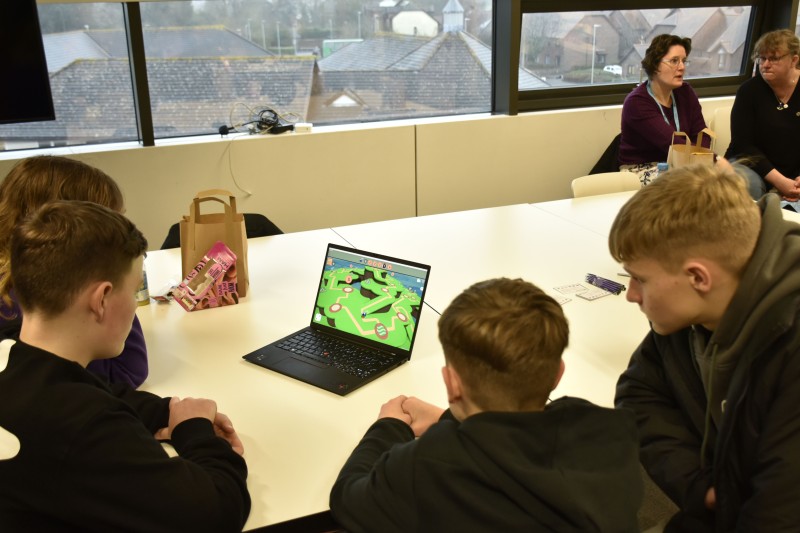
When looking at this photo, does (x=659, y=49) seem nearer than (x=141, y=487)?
No

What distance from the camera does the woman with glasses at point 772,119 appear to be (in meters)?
4.03

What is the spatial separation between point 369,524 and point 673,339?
728 millimetres

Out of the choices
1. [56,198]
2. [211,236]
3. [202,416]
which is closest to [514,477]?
[202,416]

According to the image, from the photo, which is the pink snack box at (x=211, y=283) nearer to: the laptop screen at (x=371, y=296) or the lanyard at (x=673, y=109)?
the laptop screen at (x=371, y=296)

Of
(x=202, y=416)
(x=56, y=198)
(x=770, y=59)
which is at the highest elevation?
(x=770, y=59)

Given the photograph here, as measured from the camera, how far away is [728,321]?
4.13 ft

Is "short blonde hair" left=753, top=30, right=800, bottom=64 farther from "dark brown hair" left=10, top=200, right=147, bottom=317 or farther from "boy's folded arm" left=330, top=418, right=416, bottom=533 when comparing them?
"dark brown hair" left=10, top=200, right=147, bottom=317

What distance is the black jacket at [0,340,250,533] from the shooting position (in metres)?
1.10

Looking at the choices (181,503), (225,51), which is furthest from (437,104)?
(181,503)

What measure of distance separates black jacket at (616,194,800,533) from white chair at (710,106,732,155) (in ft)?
12.7

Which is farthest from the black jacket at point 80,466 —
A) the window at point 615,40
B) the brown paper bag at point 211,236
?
the window at point 615,40

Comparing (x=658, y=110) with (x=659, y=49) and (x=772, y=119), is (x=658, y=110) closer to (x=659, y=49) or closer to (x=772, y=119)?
(x=659, y=49)

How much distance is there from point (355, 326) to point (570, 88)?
3569 mm

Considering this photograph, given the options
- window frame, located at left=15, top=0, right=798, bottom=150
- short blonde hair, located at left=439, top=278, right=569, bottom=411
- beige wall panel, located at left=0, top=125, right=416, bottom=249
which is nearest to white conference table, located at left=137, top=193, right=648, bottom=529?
short blonde hair, located at left=439, top=278, right=569, bottom=411
